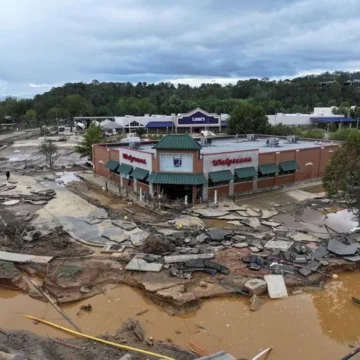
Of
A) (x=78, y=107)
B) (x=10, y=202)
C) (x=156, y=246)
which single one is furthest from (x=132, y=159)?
(x=78, y=107)

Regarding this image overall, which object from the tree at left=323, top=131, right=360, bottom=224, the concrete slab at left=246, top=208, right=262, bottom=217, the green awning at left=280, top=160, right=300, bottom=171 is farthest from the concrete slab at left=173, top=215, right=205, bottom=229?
the green awning at left=280, top=160, right=300, bottom=171

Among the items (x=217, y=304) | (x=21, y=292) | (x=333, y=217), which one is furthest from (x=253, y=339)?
(x=333, y=217)

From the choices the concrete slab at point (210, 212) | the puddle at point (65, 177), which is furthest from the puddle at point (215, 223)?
the puddle at point (65, 177)

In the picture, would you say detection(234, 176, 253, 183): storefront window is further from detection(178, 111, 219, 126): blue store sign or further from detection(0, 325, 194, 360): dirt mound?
detection(178, 111, 219, 126): blue store sign

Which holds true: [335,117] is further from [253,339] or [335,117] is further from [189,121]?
[253,339]

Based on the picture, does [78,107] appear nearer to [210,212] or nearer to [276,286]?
[210,212]
